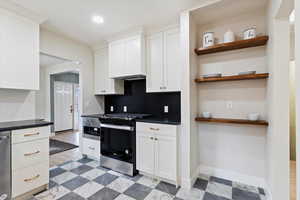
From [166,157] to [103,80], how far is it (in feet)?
7.05

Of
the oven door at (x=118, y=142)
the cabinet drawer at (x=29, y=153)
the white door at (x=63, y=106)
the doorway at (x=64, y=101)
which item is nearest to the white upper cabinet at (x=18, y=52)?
the cabinet drawer at (x=29, y=153)

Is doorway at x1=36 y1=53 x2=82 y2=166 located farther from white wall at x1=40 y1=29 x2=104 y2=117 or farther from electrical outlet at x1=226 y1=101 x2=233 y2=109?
electrical outlet at x1=226 y1=101 x2=233 y2=109

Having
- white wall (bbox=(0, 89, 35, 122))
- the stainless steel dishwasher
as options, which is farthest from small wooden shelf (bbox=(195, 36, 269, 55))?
white wall (bbox=(0, 89, 35, 122))

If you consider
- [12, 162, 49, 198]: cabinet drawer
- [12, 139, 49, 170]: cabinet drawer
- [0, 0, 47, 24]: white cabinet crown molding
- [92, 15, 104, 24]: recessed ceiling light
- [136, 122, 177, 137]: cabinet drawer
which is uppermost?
[92, 15, 104, 24]: recessed ceiling light

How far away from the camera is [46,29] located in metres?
2.59

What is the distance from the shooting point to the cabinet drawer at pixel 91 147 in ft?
9.40

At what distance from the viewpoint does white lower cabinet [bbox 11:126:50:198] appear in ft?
5.68

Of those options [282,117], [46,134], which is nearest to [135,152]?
[46,134]

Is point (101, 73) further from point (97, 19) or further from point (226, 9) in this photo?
point (226, 9)

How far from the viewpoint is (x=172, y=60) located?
245cm

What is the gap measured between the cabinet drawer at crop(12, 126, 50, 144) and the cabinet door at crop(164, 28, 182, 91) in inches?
75.2

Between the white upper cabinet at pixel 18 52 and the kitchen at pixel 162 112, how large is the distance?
0.01m

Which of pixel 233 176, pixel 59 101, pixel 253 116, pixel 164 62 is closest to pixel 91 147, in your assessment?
pixel 164 62

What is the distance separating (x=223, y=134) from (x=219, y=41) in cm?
148
